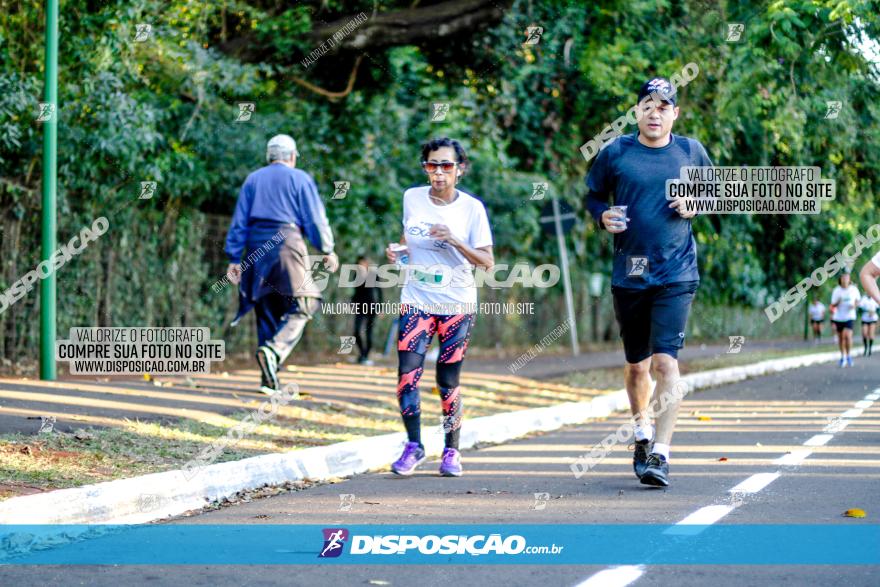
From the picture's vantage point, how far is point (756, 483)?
27.5 ft

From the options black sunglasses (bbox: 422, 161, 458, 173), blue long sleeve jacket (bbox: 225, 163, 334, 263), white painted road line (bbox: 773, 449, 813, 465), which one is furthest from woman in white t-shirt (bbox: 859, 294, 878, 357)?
black sunglasses (bbox: 422, 161, 458, 173)

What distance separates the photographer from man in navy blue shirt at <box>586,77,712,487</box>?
27.3ft

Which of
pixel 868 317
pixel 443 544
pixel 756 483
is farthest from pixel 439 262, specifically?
pixel 868 317

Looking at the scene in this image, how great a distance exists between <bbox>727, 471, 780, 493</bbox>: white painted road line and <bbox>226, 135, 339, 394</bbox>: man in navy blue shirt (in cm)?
448

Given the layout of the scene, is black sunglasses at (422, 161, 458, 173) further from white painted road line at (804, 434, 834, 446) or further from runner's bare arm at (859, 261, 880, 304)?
white painted road line at (804, 434, 834, 446)

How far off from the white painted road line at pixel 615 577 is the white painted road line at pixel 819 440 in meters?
5.61

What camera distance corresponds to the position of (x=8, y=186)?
15.0m

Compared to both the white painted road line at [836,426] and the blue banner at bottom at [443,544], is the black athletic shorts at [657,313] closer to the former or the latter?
the blue banner at bottom at [443,544]

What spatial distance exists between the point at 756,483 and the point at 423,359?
84.8 inches

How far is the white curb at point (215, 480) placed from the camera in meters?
6.70

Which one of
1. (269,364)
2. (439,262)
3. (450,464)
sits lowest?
(450,464)

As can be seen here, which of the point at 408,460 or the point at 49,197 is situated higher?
the point at 49,197

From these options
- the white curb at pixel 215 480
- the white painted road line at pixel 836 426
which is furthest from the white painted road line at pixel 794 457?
the white curb at pixel 215 480

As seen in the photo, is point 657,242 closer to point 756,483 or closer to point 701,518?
point 756,483
